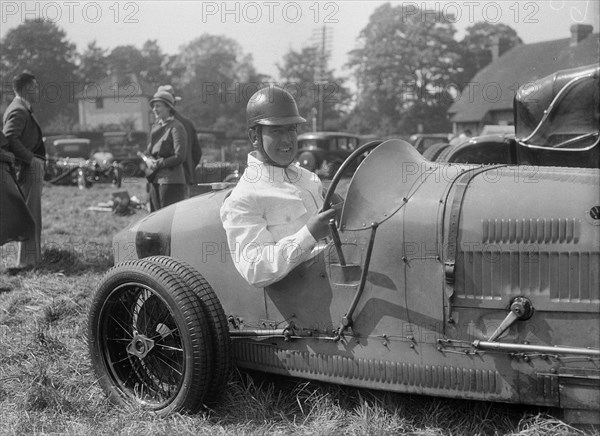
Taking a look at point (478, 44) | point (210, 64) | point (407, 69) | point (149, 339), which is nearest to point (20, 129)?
point (149, 339)

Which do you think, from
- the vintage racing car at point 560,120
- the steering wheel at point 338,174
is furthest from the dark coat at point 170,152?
the steering wheel at point 338,174

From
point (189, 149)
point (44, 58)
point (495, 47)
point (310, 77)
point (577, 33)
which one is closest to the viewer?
point (189, 149)

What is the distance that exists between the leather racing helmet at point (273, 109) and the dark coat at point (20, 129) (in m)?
4.39

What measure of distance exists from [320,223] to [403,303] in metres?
0.51

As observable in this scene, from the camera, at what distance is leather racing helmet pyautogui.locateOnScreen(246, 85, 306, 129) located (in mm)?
3508

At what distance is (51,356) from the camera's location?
169 inches

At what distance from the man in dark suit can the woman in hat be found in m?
1.18

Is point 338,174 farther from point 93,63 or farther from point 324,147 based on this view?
point 93,63

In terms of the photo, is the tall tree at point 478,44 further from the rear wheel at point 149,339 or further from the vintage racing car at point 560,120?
the rear wheel at point 149,339

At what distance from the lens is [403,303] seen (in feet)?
10.0

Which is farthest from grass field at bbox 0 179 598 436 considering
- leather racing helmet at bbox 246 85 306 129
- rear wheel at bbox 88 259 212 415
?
leather racing helmet at bbox 246 85 306 129

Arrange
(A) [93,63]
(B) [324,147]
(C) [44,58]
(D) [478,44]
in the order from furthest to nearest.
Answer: (A) [93,63] < (C) [44,58] < (D) [478,44] < (B) [324,147]

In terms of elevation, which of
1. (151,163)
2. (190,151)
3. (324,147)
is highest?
(190,151)

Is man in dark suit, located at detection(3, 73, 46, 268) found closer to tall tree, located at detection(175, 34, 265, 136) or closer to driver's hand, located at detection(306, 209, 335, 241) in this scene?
driver's hand, located at detection(306, 209, 335, 241)
